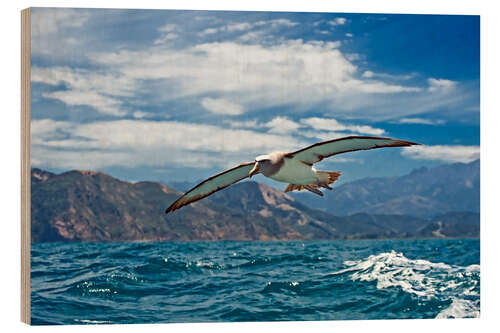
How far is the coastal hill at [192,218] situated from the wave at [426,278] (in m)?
0.63

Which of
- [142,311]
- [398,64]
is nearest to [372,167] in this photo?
[398,64]

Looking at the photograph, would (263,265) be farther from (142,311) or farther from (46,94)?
(46,94)

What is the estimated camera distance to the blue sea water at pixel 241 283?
270 inches

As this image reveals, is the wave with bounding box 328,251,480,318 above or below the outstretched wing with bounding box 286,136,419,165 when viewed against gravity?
below

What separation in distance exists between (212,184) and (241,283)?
2.17m

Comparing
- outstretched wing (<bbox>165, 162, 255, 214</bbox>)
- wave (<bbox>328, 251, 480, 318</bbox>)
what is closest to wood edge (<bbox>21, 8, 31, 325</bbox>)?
outstretched wing (<bbox>165, 162, 255, 214</bbox>)

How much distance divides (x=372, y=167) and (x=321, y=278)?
207cm

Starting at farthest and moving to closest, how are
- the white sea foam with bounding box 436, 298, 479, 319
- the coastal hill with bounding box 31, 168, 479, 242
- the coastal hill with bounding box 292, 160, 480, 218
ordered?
1. the coastal hill with bounding box 292, 160, 480, 218
2. the coastal hill with bounding box 31, 168, 479, 242
3. the white sea foam with bounding box 436, 298, 479, 319

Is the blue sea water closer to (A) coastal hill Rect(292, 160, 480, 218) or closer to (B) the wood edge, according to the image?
(B) the wood edge

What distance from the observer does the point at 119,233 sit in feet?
29.5

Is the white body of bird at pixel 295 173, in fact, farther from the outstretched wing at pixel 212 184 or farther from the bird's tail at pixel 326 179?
the outstretched wing at pixel 212 184

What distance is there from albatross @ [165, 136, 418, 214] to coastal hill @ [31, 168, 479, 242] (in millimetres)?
2288

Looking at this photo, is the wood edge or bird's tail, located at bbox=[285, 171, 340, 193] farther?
the wood edge

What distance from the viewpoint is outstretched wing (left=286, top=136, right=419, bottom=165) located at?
4.95 m
